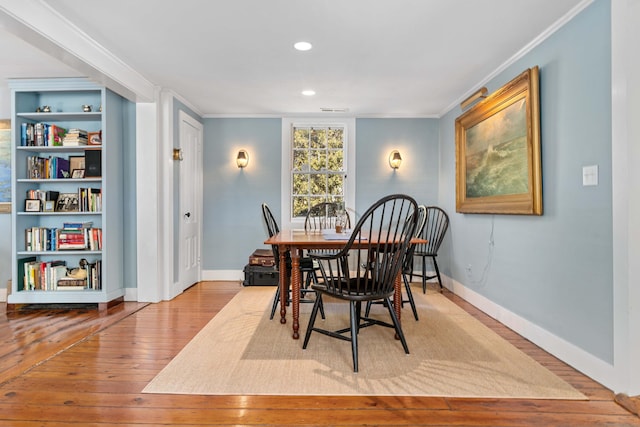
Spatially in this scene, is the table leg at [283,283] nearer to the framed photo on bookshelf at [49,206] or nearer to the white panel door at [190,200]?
the white panel door at [190,200]

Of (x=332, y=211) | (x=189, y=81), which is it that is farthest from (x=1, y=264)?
(x=332, y=211)

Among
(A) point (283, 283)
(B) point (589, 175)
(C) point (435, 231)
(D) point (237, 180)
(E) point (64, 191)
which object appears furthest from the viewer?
(D) point (237, 180)

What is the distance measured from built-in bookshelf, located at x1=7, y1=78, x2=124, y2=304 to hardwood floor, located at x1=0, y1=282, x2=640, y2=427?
1.10 metres

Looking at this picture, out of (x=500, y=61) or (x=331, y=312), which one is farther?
(x=331, y=312)

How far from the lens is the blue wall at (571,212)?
82.4 inches

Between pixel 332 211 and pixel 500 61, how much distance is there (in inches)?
107

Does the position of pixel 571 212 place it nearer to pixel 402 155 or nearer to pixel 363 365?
pixel 363 365

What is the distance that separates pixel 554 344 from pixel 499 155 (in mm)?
1550

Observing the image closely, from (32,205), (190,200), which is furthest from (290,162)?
(32,205)

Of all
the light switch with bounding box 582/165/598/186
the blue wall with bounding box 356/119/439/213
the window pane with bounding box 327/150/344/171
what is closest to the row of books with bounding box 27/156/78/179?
the window pane with bounding box 327/150/344/171

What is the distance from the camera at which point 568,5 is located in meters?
2.29

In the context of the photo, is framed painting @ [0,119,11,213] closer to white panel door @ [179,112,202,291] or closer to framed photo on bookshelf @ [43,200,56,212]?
framed photo on bookshelf @ [43,200,56,212]

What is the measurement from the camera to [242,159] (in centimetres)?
502

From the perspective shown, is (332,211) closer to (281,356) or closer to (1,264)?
(281,356)
